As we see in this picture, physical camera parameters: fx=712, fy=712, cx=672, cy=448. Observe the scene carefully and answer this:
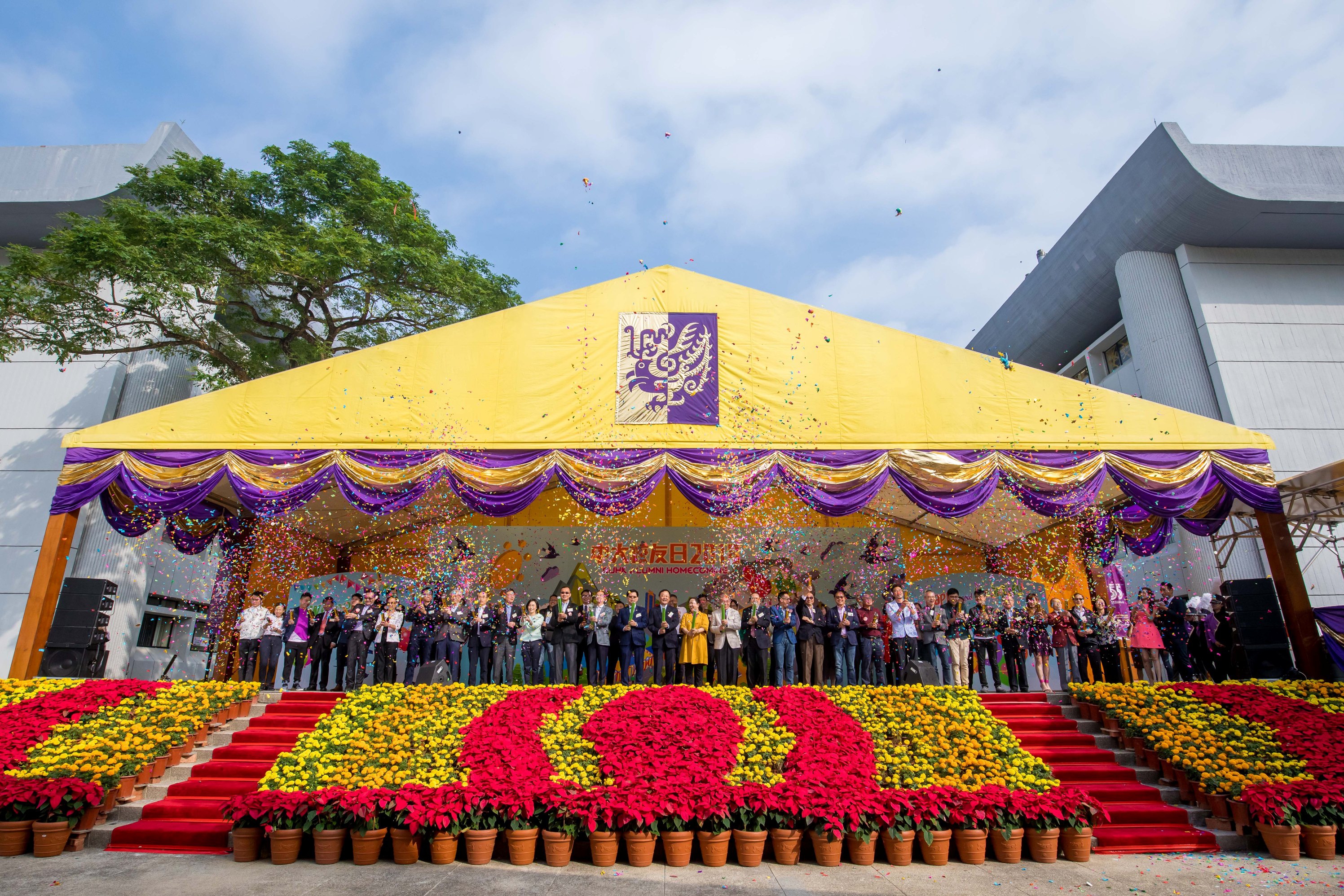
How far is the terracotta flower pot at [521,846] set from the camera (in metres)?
5.05

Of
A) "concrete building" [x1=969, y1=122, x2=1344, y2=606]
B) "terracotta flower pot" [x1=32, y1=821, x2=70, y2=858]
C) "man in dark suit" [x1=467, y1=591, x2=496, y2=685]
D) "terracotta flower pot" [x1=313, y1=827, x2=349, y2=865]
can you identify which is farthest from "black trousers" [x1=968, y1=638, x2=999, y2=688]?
"terracotta flower pot" [x1=32, y1=821, x2=70, y2=858]

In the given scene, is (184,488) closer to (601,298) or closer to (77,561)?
(601,298)

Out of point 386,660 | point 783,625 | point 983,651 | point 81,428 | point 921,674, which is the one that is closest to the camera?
point 921,674

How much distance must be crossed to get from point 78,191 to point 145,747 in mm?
13557

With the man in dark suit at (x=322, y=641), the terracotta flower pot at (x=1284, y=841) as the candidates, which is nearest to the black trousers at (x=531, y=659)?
the man in dark suit at (x=322, y=641)

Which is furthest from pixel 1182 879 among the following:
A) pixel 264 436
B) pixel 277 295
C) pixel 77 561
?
pixel 277 295

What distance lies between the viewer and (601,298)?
939 centimetres

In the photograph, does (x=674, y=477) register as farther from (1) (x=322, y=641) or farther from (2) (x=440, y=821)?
(1) (x=322, y=641)

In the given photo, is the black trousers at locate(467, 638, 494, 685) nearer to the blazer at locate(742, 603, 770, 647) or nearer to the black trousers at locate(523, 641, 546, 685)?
the black trousers at locate(523, 641, 546, 685)

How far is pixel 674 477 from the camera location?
330 inches

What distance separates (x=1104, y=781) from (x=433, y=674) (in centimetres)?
672

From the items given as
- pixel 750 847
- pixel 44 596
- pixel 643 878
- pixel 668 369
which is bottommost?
pixel 643 878

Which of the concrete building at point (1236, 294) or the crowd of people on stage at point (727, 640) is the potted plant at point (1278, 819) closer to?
the crowd of people on stage at point (727, 640)

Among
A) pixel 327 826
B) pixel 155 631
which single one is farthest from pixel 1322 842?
pixel 155 631
